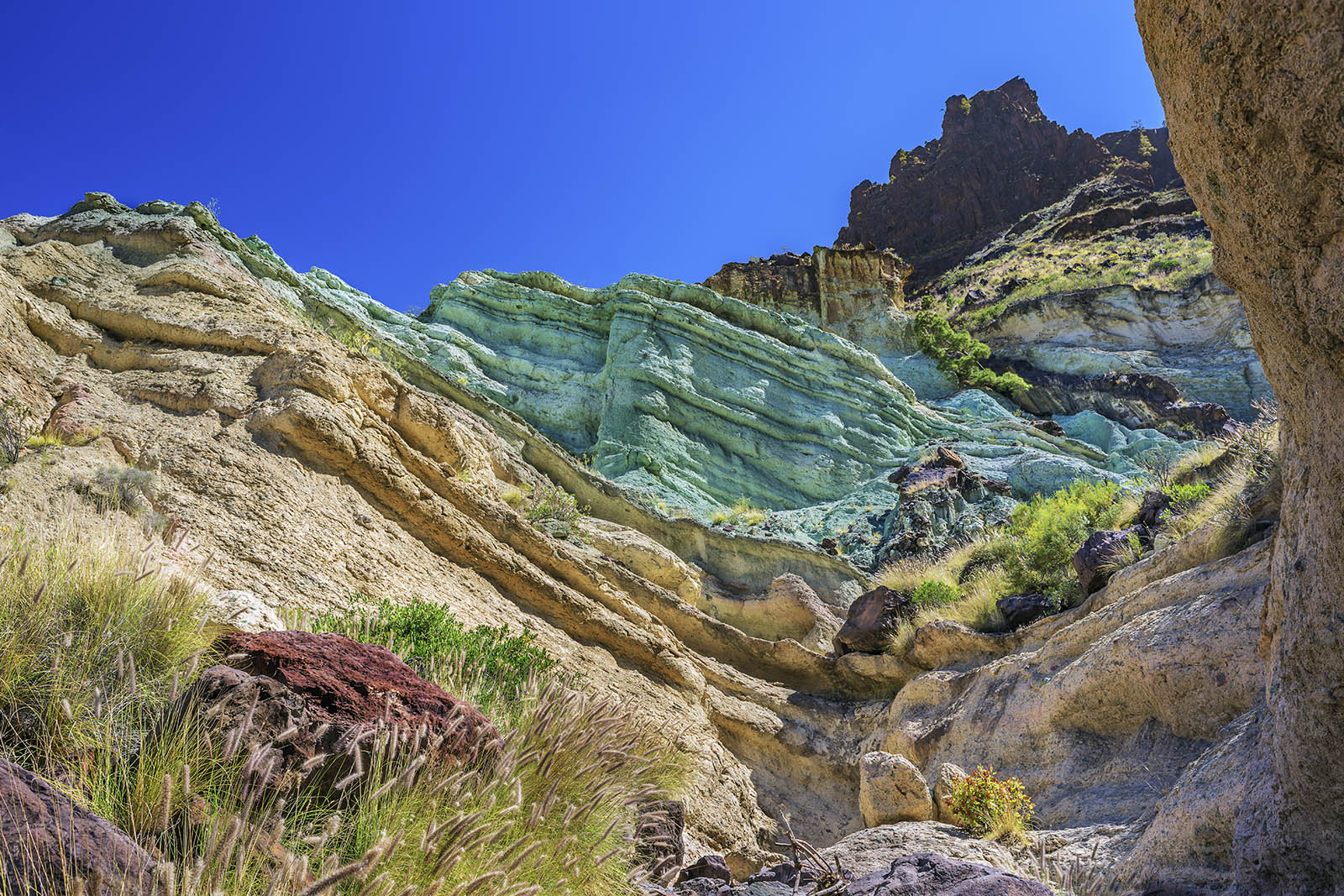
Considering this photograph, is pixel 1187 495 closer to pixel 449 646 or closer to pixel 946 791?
pixel 946 791

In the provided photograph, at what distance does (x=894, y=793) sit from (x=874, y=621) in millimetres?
4824

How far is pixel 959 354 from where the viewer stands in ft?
129

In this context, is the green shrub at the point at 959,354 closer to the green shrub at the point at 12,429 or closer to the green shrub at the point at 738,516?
the green shrub at the point at 738,516

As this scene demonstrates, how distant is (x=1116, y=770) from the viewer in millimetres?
6309

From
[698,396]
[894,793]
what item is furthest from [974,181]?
[894,793]

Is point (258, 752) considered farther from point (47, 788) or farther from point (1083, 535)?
point (1083, 535)

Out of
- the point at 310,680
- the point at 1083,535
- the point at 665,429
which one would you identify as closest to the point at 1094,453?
the point at 665,429

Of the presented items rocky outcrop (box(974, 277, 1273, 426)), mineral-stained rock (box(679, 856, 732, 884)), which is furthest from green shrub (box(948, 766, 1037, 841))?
rocky outcrop (box(974, 277, 1273, 426))

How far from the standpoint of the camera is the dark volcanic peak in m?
78.8

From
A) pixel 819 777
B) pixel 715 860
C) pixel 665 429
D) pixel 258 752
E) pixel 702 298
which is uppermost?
pixel 702 298

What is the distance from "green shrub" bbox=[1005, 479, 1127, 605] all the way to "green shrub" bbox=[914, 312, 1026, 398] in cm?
2463

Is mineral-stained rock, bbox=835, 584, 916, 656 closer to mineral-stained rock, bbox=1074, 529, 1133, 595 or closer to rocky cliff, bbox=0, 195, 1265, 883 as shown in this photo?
rocky cliff, bbox=0, 195, 1265, 883

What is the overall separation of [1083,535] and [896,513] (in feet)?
28.3

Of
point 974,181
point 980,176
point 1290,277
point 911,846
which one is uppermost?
point 980,176
